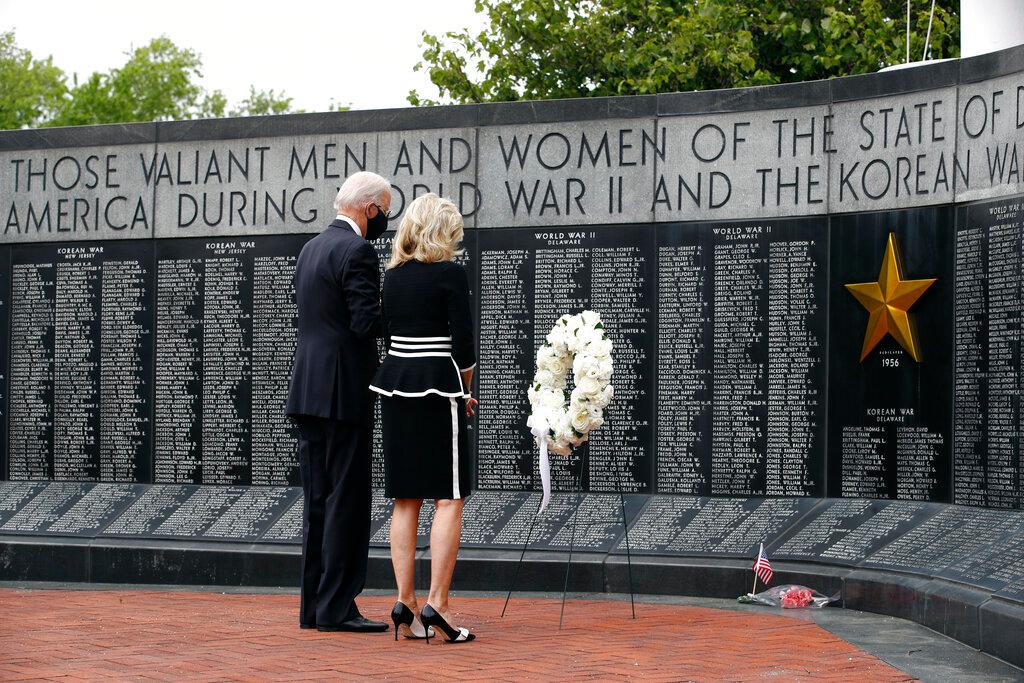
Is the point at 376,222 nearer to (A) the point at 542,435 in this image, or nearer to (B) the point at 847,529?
(A) the point at 542,435

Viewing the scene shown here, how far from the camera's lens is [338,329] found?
6504 millimetres

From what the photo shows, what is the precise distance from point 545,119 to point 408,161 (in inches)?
40.7

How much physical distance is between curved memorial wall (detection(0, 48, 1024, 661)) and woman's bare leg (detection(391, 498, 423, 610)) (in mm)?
2388

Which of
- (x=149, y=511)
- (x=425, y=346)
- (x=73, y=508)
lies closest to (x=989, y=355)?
(x=425, y=346)

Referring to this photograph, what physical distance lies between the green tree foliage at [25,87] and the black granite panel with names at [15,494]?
96.6 ft

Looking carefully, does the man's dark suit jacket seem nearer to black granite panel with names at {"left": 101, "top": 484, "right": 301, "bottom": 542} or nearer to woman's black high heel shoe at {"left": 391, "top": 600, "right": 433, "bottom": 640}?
woman's black high heel shoe at {"left": 391, "top": 600, "right": 433, "bottom": 640}

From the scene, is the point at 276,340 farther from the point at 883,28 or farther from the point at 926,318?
the point at 883,28

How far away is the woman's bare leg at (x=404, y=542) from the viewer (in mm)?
6086

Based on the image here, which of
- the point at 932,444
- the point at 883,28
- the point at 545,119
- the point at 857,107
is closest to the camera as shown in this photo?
the point at 932,444

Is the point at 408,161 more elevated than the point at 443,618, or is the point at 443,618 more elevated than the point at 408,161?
the point at 408,161

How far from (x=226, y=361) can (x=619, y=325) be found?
9.65 ft

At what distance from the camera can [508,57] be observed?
829 inches

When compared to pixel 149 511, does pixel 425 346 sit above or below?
above

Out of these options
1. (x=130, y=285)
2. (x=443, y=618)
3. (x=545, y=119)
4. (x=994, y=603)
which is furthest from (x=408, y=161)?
(x=994, y=603)
